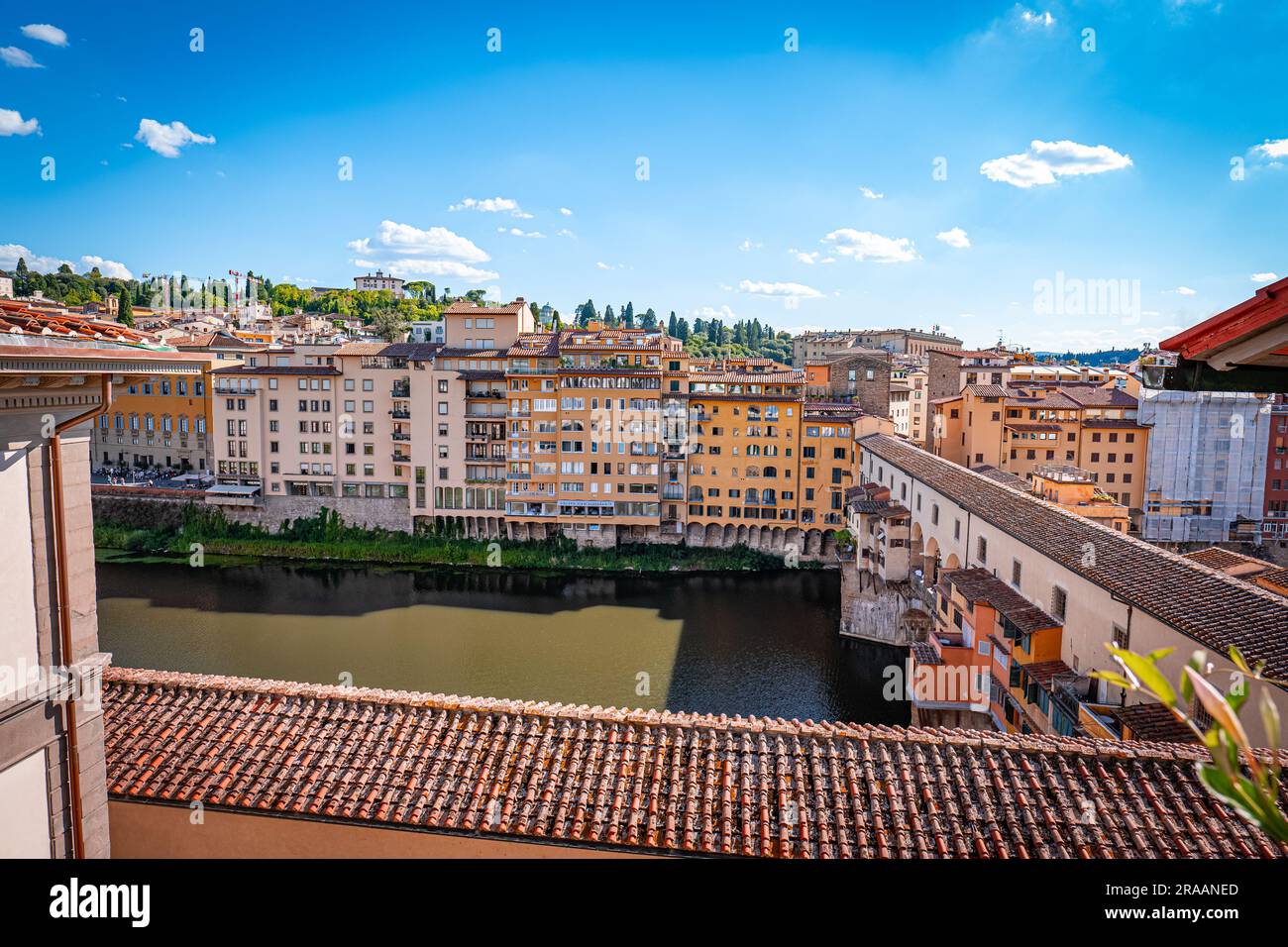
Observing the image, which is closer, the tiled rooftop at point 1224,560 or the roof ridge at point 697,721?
the roof ridge at point 697,721

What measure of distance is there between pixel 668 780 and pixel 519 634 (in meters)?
21.3

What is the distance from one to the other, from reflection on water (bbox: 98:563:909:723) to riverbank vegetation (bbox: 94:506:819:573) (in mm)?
1141

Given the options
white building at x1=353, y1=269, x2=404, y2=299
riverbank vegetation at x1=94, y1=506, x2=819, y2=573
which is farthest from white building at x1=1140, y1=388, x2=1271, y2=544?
white building at x1=353, y1=269, x2=404, y2=299

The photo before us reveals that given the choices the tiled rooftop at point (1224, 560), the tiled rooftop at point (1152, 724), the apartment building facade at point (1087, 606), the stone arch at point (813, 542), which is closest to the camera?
the tiled rooftop at point (1152, 724)

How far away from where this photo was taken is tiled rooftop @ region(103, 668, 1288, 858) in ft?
20.4

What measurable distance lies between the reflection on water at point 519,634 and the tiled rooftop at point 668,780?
45.5ft

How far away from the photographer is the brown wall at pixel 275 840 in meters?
6.37

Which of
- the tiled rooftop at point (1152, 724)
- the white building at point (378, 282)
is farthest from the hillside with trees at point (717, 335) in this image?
the tiled rooftop at point (1152, 724)

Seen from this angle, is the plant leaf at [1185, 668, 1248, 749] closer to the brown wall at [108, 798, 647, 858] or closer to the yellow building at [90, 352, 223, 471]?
the brown wall at [108, 798, 647, 858]

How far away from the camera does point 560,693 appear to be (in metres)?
21.9

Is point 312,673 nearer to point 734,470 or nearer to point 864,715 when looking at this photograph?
point 864,715

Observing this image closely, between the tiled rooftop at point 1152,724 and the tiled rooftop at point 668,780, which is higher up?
the tiled rooftop at point 668,780

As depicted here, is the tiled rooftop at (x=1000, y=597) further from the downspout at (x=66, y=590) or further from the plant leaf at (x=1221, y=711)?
the plant leaf at (x=1221, y=711)

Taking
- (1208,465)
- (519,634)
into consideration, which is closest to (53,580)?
(519,634)
